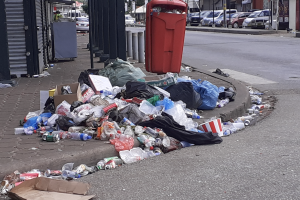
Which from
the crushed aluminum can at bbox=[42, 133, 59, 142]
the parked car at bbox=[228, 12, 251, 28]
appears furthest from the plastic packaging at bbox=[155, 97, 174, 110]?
the parked car at bbox=[228, 12, 251, 28]

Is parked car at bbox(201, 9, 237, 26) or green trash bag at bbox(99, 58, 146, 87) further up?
parked car at bbox(201, 9, 237, 26)

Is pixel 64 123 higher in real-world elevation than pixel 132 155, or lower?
Result: higher

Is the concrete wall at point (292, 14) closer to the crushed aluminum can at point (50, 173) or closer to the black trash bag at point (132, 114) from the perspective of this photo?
the black trash bag at point (132, 114)

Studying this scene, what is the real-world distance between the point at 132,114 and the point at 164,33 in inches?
123

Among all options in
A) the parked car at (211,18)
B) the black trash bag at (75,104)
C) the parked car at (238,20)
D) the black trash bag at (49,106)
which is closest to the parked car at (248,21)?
the parked car at (238,20)

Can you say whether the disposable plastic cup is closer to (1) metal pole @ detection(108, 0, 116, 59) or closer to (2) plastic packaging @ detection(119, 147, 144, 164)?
(2) plastic packaging @ detection(119, 147, 144, 164)

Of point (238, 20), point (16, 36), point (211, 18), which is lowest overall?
point (16, 36)

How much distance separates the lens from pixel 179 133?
205 inches

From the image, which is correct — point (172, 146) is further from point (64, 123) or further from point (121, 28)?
point (121, 28)

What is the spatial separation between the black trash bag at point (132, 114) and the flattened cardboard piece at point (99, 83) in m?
1.38

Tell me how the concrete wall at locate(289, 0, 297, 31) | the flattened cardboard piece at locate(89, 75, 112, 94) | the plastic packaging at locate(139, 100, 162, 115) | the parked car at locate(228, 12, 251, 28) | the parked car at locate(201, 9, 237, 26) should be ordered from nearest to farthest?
the plastic packaging at locate(139, 100, 162, 115)
the flattened cardboard piece at locate(89, 75, 112, 94)
the concrete wall at locate(289, 0, 297, 31)
the parked car at locate(228, 12, 251, 28)
the parked car at locate(201, 9, 237, 26)

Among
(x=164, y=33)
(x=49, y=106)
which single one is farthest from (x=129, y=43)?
(x=49, y=106)

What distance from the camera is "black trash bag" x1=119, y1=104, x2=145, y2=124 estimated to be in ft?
18.7

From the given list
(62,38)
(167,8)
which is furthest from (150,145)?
(62,38)
